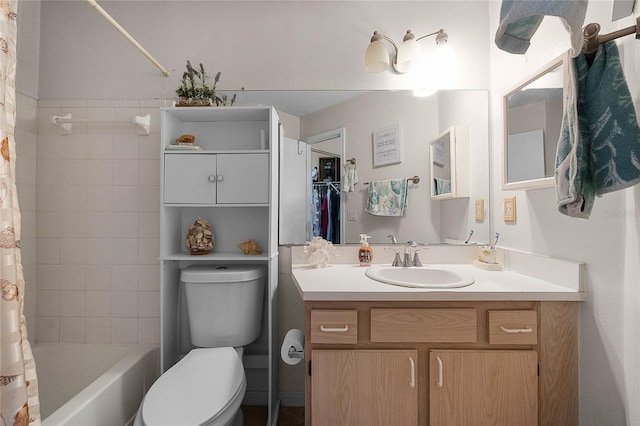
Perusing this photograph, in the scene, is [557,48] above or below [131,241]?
above

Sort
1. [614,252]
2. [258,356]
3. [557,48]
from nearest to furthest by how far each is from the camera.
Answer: [614,252] → [557,48] → [258,356]

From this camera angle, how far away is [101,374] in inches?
67.0

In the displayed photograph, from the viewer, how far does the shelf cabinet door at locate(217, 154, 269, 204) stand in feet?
5.21

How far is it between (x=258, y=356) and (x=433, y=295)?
3.75 ft

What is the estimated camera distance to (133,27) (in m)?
1.82

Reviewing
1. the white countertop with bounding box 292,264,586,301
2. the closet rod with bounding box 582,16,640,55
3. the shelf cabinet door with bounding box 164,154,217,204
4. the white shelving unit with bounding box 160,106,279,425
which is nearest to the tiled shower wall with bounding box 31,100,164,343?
the white shelving unit with bounding box 160,106,279,425

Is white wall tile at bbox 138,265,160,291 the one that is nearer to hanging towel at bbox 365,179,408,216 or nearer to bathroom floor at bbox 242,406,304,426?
bathroom floor at bbox 242,406,304,426

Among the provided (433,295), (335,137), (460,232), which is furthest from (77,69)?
(460,232)

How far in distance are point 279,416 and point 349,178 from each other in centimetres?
143

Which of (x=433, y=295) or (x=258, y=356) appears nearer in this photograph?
(x=433, y=295)

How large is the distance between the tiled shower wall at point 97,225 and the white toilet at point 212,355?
1.46ft

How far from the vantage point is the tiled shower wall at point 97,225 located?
180 cm

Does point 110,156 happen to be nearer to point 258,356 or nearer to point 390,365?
point 258,356

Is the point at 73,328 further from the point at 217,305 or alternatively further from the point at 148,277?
the point at 217,305
